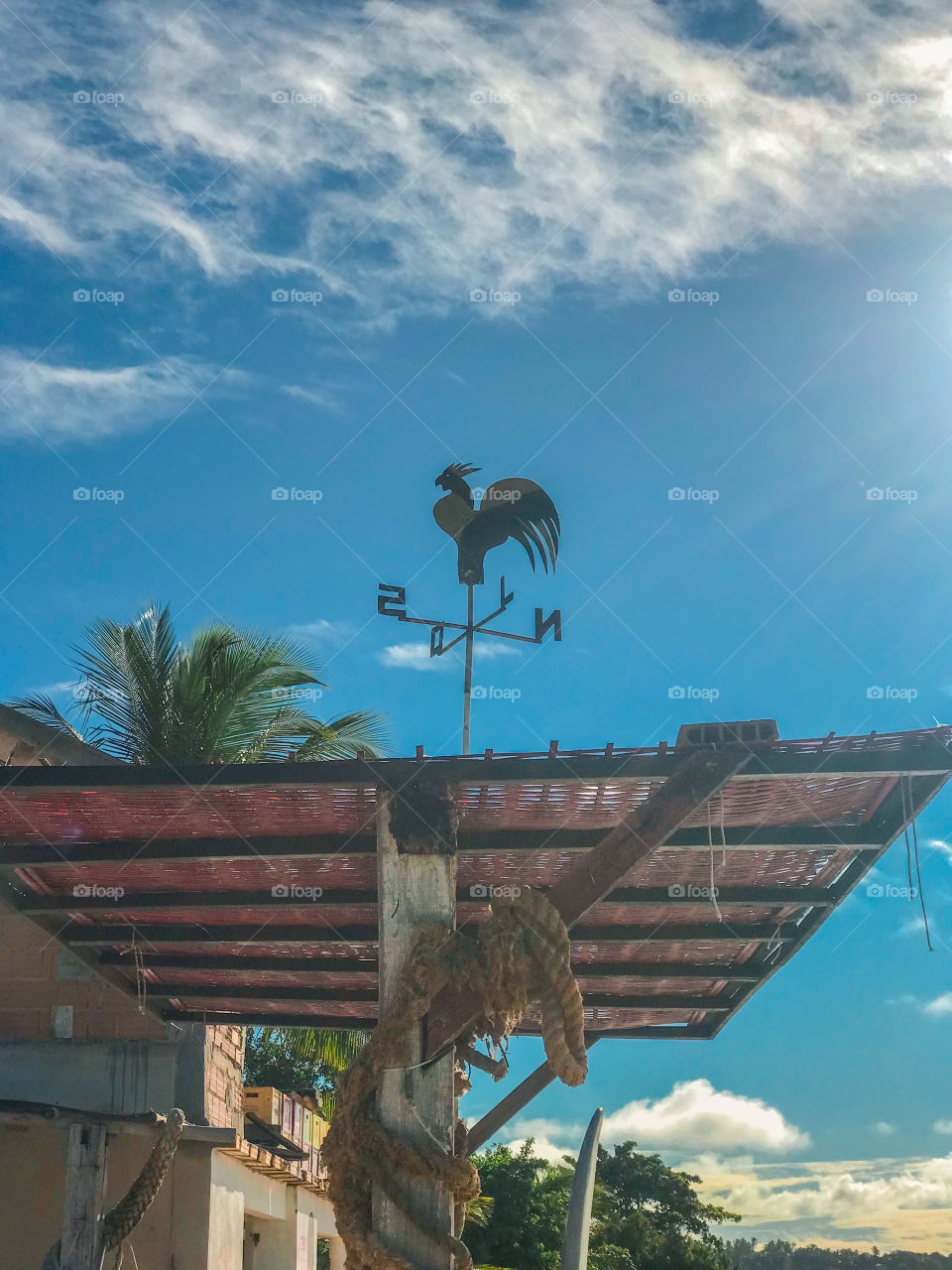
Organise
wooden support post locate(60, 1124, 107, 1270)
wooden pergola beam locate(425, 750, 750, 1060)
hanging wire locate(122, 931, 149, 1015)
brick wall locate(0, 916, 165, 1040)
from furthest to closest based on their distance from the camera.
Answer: brick wall locate(0, 916, 165, 1040)
wooden support post locate(60, 1124, 107, 1270)
hanging wire locate(122, 931, 149, 1015)
wooden pergola beam locate(425, 750, 750, 1060)

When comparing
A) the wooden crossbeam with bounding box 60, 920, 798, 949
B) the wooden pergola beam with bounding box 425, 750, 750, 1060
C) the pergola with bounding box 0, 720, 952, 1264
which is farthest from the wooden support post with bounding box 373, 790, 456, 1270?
the wooden crossbeam with bounding box 60, 920, 798, 949

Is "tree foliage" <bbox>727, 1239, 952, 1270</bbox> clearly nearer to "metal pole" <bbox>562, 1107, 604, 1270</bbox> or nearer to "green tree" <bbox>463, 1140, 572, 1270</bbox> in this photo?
"green tree" <bbox>463, 1140, 572, 1270</bbox>

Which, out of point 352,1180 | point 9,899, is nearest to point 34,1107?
point 9,899

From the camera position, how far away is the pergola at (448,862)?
239 inches

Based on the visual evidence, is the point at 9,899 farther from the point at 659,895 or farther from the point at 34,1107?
the point at 659,895

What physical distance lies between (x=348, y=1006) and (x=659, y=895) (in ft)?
11.5

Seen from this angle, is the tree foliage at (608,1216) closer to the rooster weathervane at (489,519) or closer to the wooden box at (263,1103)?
the wooden box at (263,1103)

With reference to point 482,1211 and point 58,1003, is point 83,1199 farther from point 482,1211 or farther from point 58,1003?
point 482,1211

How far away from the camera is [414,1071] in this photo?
599 cm

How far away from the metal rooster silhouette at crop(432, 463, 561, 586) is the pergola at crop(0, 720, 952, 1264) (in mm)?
1634

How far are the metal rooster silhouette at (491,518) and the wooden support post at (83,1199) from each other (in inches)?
238

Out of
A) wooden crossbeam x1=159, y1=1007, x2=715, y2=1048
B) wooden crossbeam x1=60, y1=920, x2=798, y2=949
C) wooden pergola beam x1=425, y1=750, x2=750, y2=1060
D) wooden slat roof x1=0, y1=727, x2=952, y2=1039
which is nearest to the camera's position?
wooden pergola beam x1=425, y1=750, x2=750, y2=1060

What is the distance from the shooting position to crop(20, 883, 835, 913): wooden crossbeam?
307 inches

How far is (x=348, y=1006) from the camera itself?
32.9 ft
